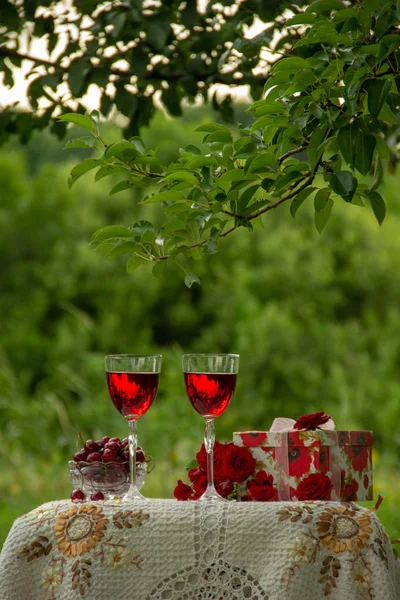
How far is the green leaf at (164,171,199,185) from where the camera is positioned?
1.64 m

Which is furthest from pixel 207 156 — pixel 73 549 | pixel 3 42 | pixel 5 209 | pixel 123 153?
pixel 5 209

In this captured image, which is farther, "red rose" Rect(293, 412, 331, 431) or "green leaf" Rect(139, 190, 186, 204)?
"red rose" Rect(293, 412, 331, 431)

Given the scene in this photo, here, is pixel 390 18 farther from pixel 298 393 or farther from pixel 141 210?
pixel 141 210

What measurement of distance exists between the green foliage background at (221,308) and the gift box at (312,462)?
4850mm

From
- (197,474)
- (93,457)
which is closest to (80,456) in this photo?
(93,457)

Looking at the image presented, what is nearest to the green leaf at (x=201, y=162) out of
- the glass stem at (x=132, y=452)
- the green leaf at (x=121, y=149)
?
the green leaf at (x=121, y=149)

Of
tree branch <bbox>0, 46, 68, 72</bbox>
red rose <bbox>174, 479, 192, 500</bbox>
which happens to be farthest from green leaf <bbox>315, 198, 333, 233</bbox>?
tree branch <bbox>0, 46, 68, 72</bbox>

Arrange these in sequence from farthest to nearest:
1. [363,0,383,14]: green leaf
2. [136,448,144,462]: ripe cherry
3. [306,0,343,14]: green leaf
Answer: [136,448,144,462]: ripe cherry → [306,0,343,14]: green leaf → [363,0,383,14]: green leaf

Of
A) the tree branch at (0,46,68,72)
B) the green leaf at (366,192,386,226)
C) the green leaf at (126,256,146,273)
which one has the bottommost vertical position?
the green leaf at (126,256,146,273)

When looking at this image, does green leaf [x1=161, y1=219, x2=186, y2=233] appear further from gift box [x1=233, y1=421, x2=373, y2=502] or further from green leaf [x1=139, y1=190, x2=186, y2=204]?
gift box [x1=233, y1=421, x2=373, y2=502]

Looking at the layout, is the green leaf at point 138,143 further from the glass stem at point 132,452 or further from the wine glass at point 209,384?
the glass stem at point 132,452

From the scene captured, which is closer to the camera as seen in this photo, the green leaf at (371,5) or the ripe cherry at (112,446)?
the green leaf at (371,5)

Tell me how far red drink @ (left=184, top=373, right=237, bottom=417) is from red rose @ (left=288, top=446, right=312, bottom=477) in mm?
178

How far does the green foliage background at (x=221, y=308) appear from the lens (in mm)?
7535
